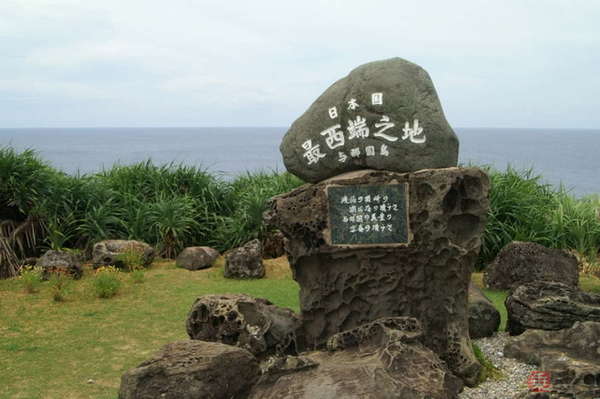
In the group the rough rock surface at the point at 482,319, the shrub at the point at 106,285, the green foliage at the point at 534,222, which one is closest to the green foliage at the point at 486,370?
the rough rock surface at the point at 482,319

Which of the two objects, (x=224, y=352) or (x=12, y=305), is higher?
(x=224, y=352)

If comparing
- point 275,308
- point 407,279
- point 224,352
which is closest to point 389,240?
point 407,279

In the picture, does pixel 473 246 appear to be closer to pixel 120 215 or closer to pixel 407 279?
pixel 407 279

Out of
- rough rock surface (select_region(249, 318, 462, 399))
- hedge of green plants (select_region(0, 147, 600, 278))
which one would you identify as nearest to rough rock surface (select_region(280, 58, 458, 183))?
rough rock surface (select_region(249, 318, 462, 399))

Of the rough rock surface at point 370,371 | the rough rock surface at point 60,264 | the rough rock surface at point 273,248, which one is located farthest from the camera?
the rough rock surface at point 273,248

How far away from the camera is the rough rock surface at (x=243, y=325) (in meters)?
5.12

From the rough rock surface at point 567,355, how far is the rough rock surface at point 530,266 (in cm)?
226

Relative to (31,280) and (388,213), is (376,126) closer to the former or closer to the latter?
(388,213)

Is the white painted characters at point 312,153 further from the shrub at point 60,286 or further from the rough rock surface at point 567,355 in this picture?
the shrub at point 60,286

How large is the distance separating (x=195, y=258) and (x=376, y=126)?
4.91 m

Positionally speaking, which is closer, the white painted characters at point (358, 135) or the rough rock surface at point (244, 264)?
the white painted characters at point (358, 135)

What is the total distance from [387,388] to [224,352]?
113 cm

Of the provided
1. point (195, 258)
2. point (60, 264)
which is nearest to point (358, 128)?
point (195, 258)

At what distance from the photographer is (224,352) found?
13.7 ft
